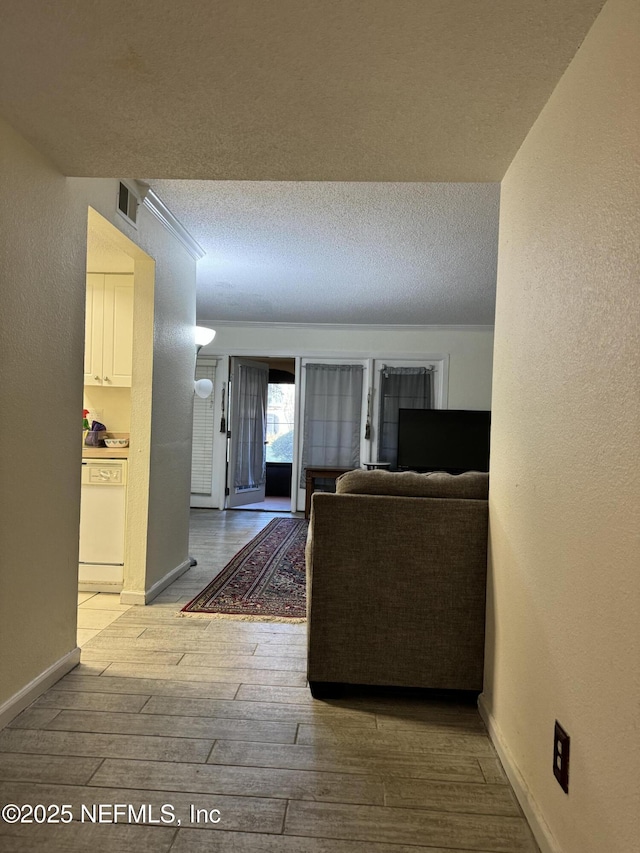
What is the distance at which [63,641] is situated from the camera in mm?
2664

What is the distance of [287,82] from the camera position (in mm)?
1812

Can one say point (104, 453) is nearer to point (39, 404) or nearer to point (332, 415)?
point (39, 404)

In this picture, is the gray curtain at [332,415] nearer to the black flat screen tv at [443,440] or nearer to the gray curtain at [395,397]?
the gray curtain at [395,397]

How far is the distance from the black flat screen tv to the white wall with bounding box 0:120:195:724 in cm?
501

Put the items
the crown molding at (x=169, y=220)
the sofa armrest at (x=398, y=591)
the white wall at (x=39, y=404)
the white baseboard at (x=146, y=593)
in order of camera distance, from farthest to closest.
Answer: the white baseboard at (x=146, y=593), the crown molding at (x=169, y=220), the sofa armrest at (x=398, y=591), the white wall at (x=39, y=404)

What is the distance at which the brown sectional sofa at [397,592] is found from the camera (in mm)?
2463

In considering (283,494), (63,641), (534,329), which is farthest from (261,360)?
(534,329)

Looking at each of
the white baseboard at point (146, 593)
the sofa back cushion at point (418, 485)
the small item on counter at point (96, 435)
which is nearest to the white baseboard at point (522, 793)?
the sofa back cushion at point (418, 485)

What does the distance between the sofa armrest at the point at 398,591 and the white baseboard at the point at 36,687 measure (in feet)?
3.50

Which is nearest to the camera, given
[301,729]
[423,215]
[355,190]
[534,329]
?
[534,329]

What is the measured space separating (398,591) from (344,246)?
281 cm

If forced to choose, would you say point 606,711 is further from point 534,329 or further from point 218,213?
point 218,213

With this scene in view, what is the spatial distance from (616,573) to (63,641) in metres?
2.32

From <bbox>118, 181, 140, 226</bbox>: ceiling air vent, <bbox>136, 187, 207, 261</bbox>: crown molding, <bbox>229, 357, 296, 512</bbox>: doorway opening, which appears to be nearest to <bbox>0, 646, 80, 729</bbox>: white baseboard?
<bbox>118, 181, 140, 226</bbox>: ceiling air vent
